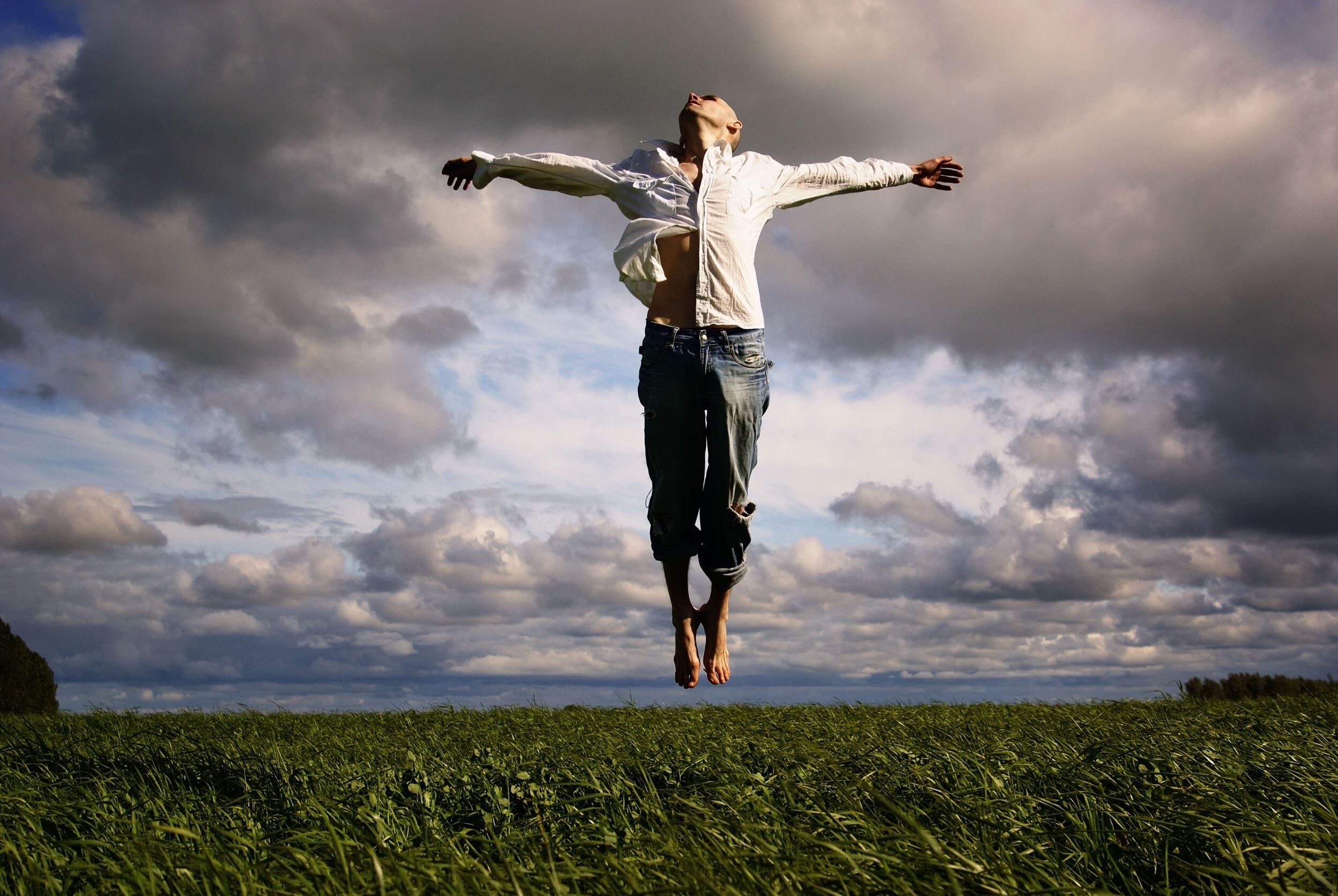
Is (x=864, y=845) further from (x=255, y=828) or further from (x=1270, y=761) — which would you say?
(x=1270, y=761)

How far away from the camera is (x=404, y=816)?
4.23m

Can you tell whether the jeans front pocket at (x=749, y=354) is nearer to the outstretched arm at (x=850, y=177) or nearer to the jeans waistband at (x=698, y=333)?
the jeans waistband at (x=698, y=333)

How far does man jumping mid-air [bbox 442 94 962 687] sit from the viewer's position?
17.5 ft

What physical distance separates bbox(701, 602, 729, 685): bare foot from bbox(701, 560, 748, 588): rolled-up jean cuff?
0.20 m

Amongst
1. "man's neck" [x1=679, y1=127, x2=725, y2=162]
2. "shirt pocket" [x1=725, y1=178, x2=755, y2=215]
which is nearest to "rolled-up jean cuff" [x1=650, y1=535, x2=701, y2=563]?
"shirt pocket" [x1=725, y1=178, x2=755, y2=215]

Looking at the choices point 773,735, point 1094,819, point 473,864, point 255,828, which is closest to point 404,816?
point 255,828

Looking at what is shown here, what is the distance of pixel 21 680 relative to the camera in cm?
1472

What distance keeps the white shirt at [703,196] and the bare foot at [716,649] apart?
5.98 ft

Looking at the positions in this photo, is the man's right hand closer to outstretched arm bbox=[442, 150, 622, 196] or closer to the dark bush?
outstretched arm bbox=[442, 150, 622, 196]

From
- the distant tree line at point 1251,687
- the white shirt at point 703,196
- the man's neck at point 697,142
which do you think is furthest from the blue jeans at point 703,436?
the distant tree line at point 1251,687

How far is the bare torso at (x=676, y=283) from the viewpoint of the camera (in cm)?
543

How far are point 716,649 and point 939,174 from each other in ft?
11.2

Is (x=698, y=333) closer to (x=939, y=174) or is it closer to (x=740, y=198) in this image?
(x=740, y=198)

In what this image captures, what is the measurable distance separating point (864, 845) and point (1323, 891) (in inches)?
51.6
